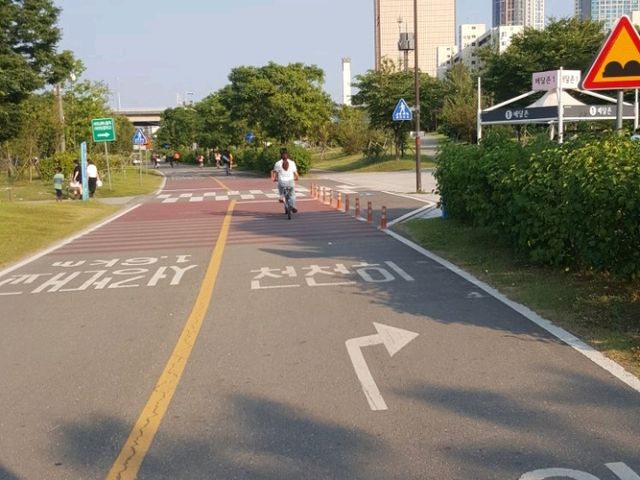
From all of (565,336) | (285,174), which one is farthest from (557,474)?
(285,174)

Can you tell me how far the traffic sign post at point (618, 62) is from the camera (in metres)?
7.08

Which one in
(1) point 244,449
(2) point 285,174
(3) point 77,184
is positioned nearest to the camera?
(1) point 244,449

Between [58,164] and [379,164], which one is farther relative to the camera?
[379,164]

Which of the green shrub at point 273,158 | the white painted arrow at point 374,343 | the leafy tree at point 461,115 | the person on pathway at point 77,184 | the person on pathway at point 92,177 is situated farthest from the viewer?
the leafy tree at point 461,115

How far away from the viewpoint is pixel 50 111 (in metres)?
45.6

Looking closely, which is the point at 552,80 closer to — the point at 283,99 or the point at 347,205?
the point at 347,205

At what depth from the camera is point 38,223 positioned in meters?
19.3

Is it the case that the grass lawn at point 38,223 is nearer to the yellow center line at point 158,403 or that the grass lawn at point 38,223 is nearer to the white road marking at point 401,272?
the yellow center line at point 158,403

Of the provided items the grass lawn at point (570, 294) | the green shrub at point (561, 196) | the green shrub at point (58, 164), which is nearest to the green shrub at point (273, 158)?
the green shrub at point (58, 164)

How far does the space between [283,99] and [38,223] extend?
3575 cm

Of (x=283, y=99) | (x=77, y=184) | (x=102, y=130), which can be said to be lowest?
(x=77, y=184)

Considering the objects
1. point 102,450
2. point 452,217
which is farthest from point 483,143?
point 102,450

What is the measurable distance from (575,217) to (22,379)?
563cm

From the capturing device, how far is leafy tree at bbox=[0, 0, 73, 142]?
33219 millimetres
